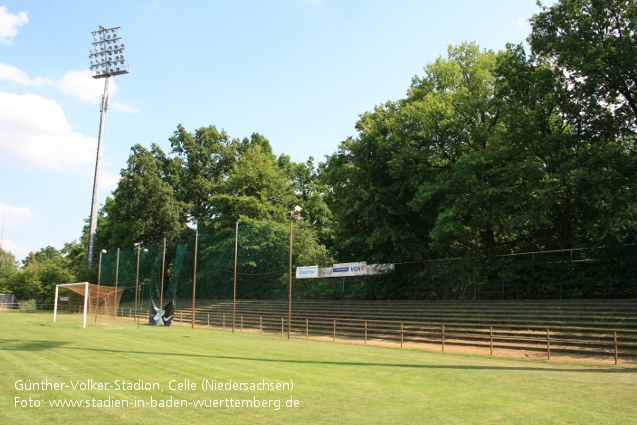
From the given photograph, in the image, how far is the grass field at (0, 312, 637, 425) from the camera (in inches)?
263

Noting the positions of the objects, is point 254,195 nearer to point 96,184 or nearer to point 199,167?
point 199,167

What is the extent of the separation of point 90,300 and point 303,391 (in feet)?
152

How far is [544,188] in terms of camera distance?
24.0 m

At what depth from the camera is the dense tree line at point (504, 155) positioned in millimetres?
23906

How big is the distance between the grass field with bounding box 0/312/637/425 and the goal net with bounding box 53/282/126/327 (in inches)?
1067

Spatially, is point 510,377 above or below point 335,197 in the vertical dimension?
below

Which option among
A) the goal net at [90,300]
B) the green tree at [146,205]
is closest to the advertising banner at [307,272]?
the goal net at [90,300]

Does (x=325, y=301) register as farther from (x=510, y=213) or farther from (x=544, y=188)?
(x=544, y=188)

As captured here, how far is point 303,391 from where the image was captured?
28.3ft

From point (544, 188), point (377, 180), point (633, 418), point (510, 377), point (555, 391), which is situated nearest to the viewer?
point (633, 418)

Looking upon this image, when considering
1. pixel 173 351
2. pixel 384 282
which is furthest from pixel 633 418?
pixel 384 282

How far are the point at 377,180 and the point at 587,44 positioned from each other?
15.6m

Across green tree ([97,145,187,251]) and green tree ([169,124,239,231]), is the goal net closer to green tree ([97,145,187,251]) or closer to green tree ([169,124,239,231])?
green tree ([97,145,187,251])

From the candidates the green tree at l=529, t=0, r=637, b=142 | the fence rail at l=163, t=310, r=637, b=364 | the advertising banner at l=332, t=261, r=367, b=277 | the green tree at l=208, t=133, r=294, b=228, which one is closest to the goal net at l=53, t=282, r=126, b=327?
the green tree at l=208, t=133, r=294, b=228
